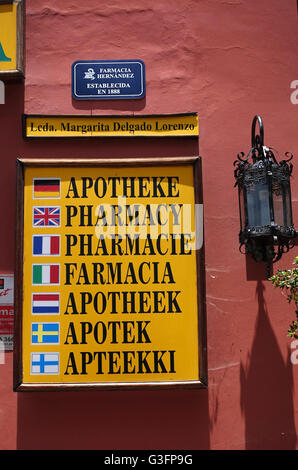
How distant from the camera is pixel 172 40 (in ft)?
11.3

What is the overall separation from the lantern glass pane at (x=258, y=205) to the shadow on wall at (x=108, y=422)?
1.13 metres

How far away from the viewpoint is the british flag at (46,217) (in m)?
3.19

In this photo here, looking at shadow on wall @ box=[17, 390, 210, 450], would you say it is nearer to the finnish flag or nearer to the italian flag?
the finnish flag

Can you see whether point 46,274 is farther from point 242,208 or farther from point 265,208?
point 265,208

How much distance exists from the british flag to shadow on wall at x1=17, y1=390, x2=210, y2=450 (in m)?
1.00

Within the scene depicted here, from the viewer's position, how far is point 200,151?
131 inches

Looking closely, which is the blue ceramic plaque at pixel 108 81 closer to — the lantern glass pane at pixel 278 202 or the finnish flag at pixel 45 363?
the lantern glass pane at pixel 278 202

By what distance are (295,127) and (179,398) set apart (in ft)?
6.03

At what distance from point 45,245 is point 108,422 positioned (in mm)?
1111

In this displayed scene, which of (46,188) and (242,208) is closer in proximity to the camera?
(242,208)

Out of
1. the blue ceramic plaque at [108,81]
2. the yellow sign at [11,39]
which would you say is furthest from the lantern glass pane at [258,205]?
the yellow sign at [11,39]

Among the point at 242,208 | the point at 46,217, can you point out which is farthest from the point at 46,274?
the point at 242,208

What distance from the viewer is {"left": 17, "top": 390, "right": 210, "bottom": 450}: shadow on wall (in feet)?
10.1
